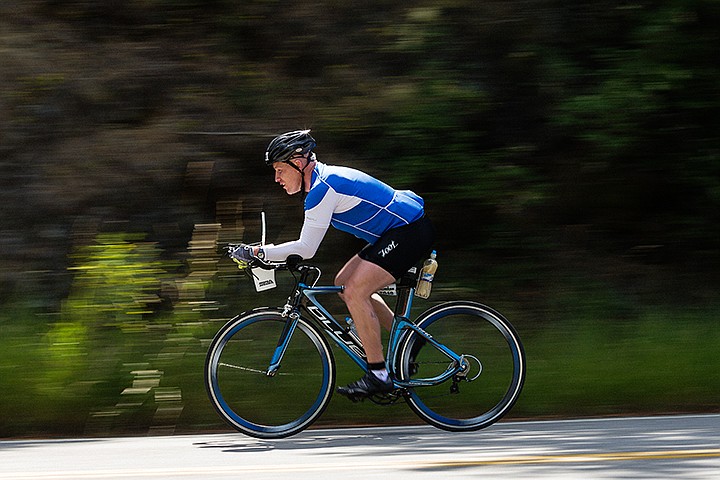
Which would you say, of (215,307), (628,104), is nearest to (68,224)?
(215,307)

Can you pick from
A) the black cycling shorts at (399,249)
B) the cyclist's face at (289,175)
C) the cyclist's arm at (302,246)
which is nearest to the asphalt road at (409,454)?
the black cycling shorts at (399,249)

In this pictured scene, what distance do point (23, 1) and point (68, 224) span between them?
9.21ft

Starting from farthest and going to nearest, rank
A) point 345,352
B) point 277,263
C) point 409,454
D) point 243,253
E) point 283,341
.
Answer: point 345,352 < point 283,341 < point 277,263 < point 243,253 < point 409,454

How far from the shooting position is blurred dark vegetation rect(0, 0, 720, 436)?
10.3 metres

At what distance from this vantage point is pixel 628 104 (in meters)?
10.3

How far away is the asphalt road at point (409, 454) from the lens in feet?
19.5

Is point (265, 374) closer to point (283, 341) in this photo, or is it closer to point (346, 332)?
point (283, 341)

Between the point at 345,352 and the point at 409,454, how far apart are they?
1212 mm

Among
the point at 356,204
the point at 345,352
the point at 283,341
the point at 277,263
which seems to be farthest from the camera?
the point at 345,352

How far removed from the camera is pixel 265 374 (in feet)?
24.5

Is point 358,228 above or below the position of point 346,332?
above

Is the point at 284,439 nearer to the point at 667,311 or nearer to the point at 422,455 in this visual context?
the point at 422,455

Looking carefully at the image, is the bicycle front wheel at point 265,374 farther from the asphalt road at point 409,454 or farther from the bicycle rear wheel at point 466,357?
the bicycle rear wheel at point 466,357

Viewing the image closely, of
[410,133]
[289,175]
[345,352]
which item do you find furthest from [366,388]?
[410,133]
